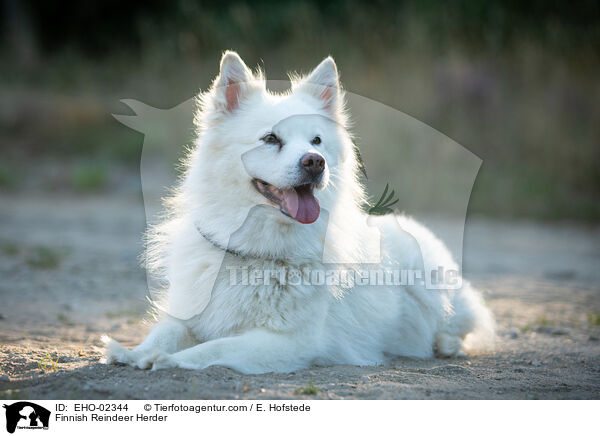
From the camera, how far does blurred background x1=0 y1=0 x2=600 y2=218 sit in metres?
11.6

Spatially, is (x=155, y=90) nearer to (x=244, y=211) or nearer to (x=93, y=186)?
(x=93, y=186)

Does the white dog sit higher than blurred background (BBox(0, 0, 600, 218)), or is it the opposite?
blurred background (BBox(0, 0, 600, 218))

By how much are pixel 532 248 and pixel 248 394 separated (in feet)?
24.1

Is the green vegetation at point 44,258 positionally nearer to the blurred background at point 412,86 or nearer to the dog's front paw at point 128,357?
the dog's front paw at point 128,357

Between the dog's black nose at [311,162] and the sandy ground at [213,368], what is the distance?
1160 millimetres

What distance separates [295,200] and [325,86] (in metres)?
0.97

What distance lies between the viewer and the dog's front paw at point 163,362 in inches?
123

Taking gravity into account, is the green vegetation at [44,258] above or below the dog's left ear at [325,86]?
below

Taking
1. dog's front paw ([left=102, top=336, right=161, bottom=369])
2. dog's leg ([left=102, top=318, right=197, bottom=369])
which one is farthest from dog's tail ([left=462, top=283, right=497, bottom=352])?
dog's front paw ([left=102, top=336, right=161, bottom=369])

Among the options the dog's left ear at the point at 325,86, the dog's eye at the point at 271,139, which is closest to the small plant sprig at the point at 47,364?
the dog's eye at the point at 271,139

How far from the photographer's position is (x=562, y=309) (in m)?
5.97

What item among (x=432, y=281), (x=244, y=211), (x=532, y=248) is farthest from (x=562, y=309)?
(x=244, y=211)

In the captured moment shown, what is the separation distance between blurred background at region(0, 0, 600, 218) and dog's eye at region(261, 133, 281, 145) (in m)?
8.17
